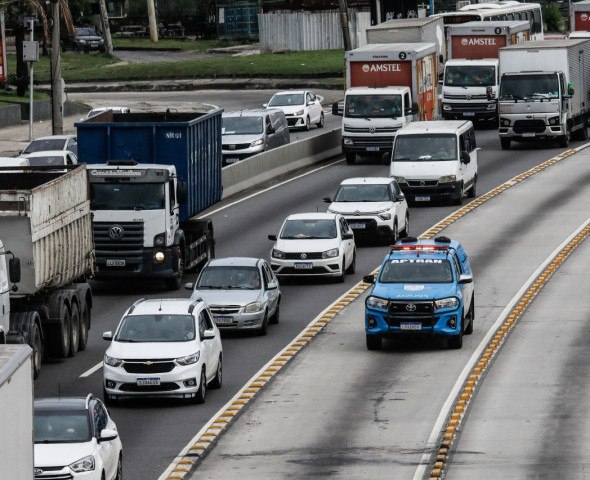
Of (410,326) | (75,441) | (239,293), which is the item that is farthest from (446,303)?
(75,441)

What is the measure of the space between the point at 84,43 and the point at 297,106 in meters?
43.0

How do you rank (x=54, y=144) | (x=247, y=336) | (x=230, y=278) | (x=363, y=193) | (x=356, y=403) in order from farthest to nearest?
(x=54, y=144) → (x=363, y=193) → (x=247, y=336) → (x=230, y=278) → (x=356, y=403)

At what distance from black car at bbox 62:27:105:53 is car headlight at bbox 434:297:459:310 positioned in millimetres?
82790

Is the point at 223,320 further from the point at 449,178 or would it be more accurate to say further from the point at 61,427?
the point at 449,178

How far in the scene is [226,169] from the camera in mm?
56125

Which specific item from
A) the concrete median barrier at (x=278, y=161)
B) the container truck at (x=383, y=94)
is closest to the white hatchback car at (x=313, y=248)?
the concrete median barrier at (x=278, y=161)

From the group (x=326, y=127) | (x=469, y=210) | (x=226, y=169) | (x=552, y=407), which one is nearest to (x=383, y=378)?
(x=552, y=407)

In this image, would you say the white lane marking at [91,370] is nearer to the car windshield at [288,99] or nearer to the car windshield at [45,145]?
the car windshield at [45,145]

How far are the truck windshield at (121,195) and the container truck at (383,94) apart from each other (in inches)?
840

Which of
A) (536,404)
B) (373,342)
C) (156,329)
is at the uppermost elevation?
(156,329)

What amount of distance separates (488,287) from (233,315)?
8.04 metres

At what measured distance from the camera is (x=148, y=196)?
39.8m

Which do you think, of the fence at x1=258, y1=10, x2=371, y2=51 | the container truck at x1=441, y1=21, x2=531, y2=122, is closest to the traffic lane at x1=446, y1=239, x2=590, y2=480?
the container truck at x1=441, y1=21, x2=531, y2=122

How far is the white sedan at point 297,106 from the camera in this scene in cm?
7325
